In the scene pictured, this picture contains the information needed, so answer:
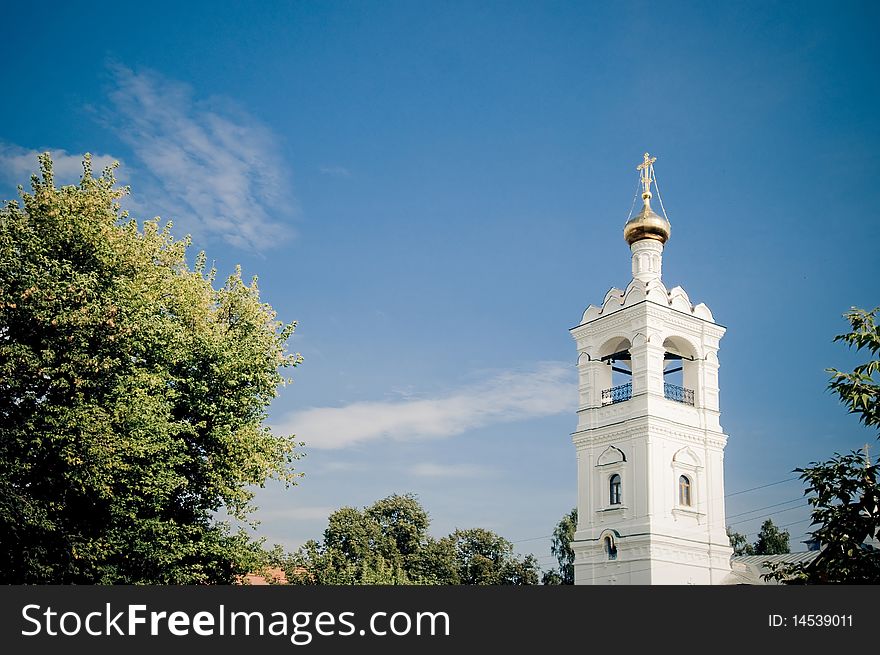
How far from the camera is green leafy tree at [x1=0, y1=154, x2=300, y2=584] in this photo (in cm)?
1750

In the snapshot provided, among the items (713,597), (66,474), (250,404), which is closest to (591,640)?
(713,597)

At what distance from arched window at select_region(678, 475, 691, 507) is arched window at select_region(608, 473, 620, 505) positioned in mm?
2138

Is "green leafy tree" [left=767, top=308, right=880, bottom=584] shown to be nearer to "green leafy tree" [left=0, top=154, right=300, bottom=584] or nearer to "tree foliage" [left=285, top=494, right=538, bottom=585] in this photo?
"green leafy tree" [left=0, top=154, right=300, bottom=584]

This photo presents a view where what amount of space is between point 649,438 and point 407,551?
21.4 m

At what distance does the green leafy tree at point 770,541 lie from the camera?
5145cm

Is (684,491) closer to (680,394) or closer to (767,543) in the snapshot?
(680,394)

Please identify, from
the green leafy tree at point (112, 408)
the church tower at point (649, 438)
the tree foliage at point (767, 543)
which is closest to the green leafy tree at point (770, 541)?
the tree foliage at point (767, 543)

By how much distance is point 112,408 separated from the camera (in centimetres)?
1789

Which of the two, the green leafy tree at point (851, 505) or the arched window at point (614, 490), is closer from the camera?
the green leafy tree at point (851, 505)

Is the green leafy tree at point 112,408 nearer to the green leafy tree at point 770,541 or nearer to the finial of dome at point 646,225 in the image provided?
the finial of dome at point 646,225

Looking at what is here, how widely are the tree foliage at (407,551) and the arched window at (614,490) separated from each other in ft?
46.8

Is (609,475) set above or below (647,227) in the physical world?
below

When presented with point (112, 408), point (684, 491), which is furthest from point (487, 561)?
point (112, 408)

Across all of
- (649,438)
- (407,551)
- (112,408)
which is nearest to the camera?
(112,408)
